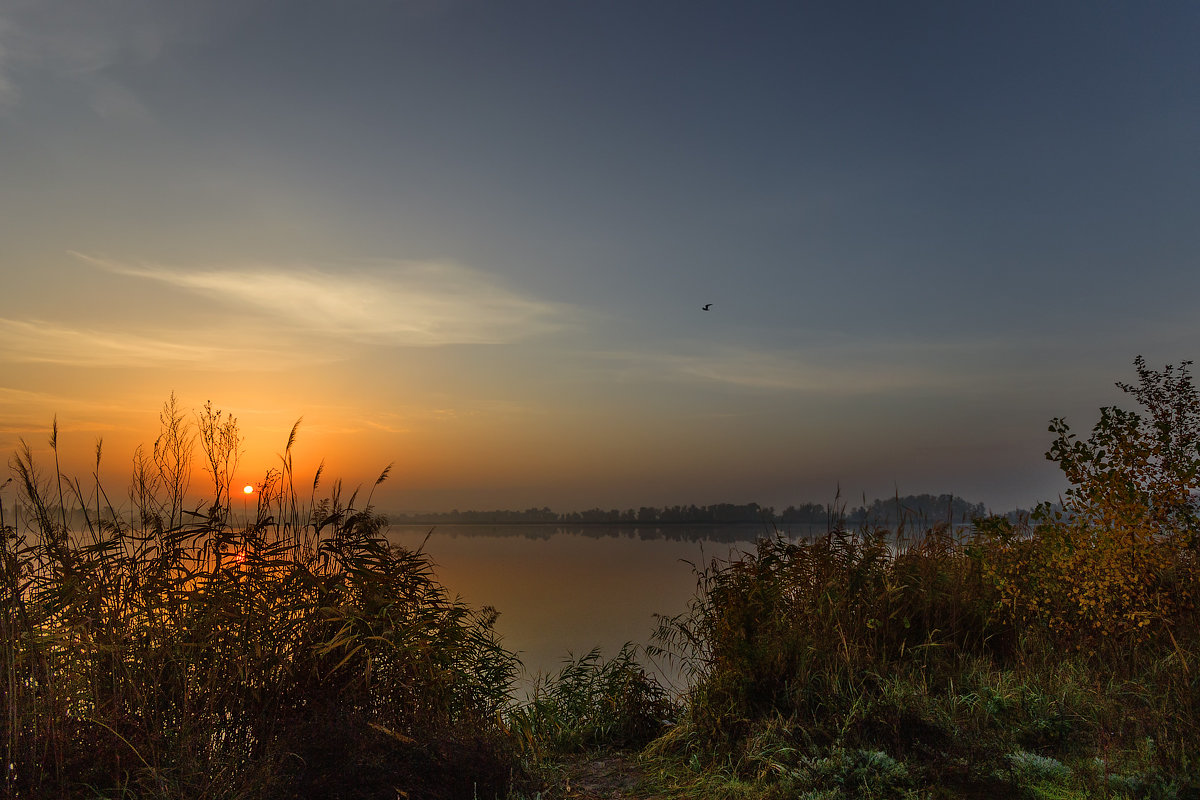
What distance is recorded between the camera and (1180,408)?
7523mm

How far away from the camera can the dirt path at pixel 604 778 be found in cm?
526

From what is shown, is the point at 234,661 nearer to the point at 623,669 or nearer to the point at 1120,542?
the point at 623,669

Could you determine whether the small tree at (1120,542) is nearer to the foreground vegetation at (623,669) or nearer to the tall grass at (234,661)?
the foreground vegetation at (623,669)

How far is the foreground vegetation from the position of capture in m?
4.50

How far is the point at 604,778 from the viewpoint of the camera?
571 cm

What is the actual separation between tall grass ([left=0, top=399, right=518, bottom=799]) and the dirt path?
26.1 inches

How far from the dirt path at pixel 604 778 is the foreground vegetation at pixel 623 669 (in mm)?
138

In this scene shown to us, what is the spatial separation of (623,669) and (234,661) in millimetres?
3458

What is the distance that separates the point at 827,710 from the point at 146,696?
15.0 ft

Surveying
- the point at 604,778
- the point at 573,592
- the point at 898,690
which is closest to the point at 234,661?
the point at 604,778

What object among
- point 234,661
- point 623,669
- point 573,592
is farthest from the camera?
point 573,592

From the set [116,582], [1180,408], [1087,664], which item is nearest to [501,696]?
[116,582]

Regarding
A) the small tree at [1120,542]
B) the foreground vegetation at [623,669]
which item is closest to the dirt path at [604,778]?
the foreground vegetation at [623,669]

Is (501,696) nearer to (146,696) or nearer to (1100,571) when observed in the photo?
(146,696)
